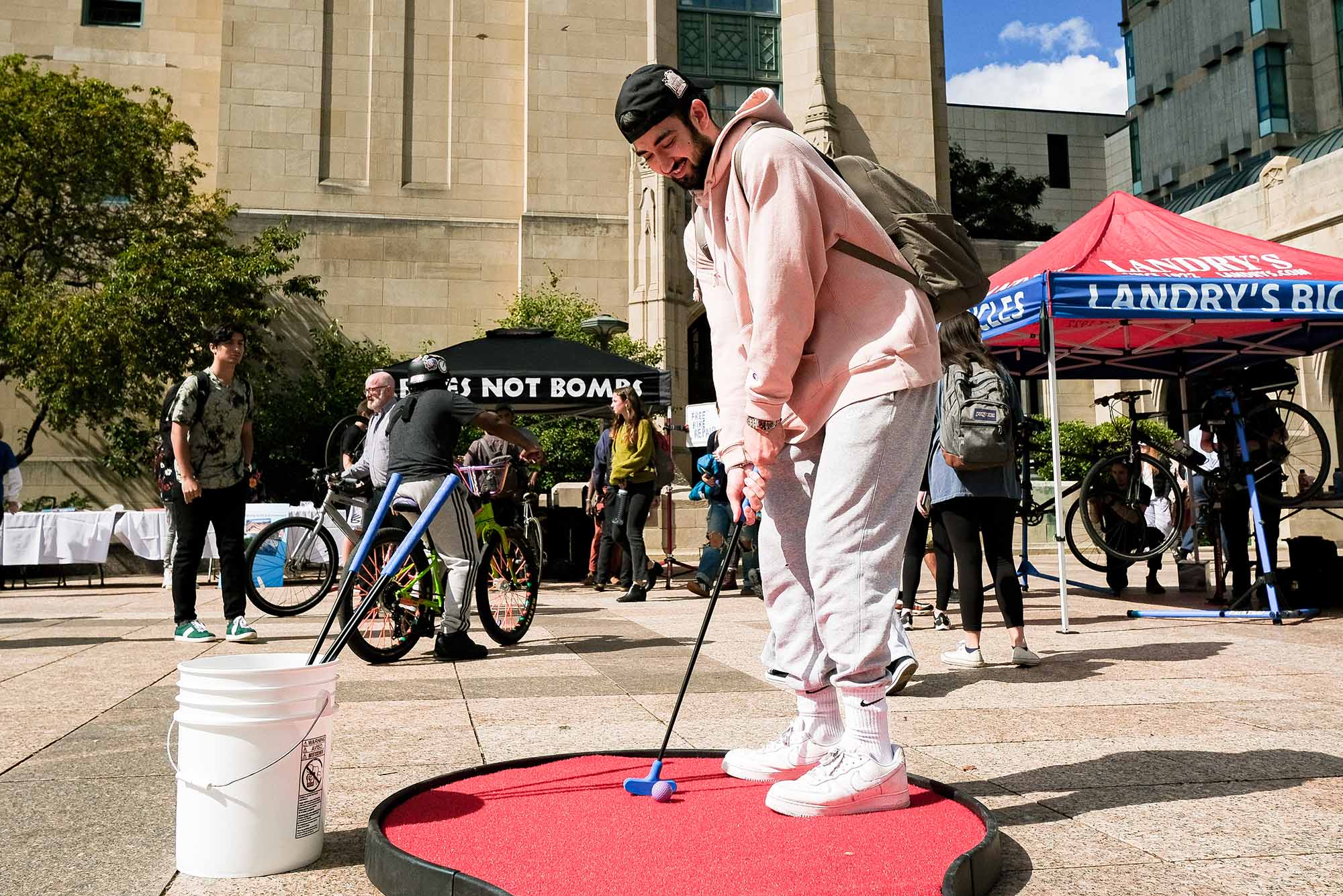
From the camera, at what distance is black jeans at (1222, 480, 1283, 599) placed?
8.34 metres

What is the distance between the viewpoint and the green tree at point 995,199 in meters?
42.3

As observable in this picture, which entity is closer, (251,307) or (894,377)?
(894,377)

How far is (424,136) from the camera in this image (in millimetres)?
24453

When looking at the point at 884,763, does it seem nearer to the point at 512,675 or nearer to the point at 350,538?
the point at 512,675

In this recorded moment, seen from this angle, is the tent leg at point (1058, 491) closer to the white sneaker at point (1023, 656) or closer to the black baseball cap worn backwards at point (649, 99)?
the white sneaker at point (1023, 656)

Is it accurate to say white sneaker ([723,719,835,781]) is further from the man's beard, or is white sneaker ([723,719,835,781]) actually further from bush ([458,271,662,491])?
bush ([458,271,662,491])

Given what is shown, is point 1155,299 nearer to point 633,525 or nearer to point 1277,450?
point 1277,450

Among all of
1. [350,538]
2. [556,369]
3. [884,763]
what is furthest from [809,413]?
[556,369]

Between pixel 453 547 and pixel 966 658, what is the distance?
3009 mm

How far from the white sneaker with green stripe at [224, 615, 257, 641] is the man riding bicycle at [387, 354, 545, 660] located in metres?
1.55

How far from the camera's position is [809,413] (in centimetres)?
294

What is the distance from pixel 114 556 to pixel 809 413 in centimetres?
1505

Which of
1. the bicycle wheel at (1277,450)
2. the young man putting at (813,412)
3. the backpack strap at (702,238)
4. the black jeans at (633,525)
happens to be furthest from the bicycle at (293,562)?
the bicycle wheel at (1277,450)

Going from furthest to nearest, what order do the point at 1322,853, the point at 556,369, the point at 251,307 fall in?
the point at 251,307
the point at 556,369
the point at 1322,853
